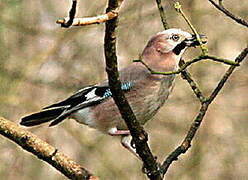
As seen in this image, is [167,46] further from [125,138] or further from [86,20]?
[86,20]

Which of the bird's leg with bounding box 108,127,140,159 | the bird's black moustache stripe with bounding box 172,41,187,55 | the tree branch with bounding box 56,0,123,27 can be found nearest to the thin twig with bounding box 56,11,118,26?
the tree branch with bounding box 56,0,123,27

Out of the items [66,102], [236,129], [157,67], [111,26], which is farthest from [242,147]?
[111,26]

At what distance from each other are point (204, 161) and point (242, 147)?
1.70ft

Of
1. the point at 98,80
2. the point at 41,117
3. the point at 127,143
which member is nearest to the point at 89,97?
the point at 127,143

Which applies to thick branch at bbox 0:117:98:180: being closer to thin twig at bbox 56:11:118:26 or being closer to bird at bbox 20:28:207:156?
bird at bbox 20:28:207:156

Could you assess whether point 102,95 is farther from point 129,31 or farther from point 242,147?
point 242,147

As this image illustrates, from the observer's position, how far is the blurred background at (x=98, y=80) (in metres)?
6.89

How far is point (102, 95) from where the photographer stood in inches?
201

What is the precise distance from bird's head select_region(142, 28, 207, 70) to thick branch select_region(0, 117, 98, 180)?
163 centimetres

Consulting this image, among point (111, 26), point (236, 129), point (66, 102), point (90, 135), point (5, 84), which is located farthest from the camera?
point (236, 129)

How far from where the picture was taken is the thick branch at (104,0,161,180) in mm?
2584

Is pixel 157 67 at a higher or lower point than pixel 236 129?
higher

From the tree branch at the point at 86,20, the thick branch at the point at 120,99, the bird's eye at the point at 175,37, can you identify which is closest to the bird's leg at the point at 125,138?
the bird's eye at the point at 175,37

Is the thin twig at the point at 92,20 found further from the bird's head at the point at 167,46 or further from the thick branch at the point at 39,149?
the bird's head at the point at 167,46
